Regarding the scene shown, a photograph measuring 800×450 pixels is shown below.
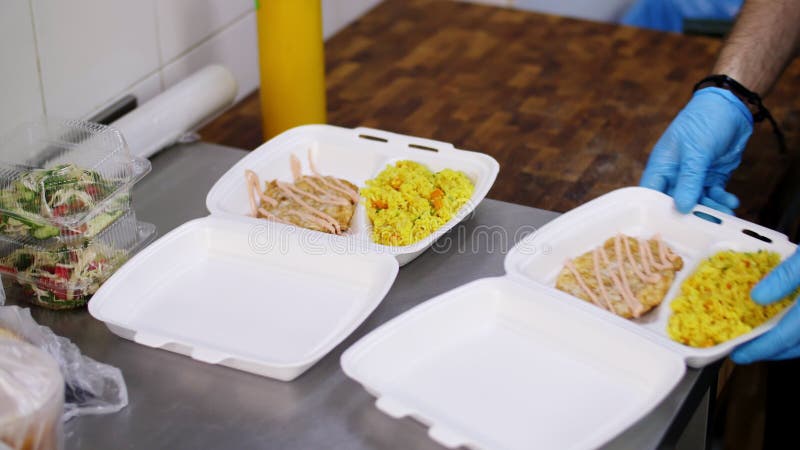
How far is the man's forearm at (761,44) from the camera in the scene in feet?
5.03

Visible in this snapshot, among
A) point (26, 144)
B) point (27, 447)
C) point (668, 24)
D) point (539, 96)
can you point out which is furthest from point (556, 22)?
point (27, 447)

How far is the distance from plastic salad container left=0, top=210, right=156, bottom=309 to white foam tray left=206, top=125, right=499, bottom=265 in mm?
172

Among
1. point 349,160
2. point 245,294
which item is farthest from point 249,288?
point 349,160

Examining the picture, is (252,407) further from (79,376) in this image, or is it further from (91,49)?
(91,49)

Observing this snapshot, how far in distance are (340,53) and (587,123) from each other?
59 cm

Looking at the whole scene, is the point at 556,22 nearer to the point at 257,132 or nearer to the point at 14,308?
the point at 257,132

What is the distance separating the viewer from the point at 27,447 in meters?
0.88

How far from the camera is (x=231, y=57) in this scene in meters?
1.86

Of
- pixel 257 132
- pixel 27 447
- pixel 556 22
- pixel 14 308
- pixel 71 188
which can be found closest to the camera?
pixel 27 447

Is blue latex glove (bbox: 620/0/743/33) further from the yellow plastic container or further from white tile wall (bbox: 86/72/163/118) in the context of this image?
white tile wall (bbox: 86/72/163/118)

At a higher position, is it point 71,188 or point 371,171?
point 71,188

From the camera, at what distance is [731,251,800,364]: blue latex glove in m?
1.07

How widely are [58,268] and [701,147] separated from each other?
0.89 metres

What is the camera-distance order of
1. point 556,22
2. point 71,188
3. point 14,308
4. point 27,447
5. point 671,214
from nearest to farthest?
point 27,447
point 14,308
point 71,188
point 671,214
point 556,22
